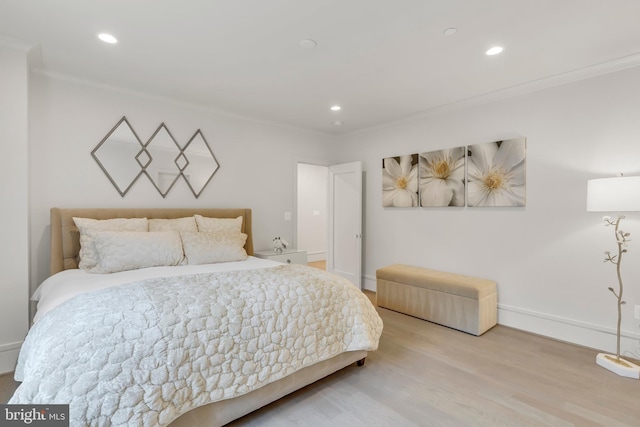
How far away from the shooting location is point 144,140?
3340 mm

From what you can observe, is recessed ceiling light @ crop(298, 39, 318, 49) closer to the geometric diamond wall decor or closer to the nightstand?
the geometric diamond wall decor

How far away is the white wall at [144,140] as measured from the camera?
2818 mm

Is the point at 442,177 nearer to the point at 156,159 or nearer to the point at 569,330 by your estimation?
the point at 569,330

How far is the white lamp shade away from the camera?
2.22 meters

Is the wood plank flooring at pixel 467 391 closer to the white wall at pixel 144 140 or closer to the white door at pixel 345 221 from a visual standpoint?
the white door at pixel 345 221

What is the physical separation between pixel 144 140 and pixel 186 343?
2631 millimetres

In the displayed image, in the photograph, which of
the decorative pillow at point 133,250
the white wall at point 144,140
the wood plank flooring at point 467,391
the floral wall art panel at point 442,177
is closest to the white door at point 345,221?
the white wall at point 144,140

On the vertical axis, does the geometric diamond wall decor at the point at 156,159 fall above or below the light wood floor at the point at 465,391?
above

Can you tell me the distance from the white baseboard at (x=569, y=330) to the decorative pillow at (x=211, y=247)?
2.93m

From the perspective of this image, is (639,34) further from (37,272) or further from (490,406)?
(37,272)

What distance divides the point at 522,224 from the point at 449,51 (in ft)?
6.32

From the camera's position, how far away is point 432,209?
3.96m

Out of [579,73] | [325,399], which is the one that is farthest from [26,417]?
[579,73]

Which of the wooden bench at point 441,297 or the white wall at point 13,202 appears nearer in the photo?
the white wall at point 13,202
